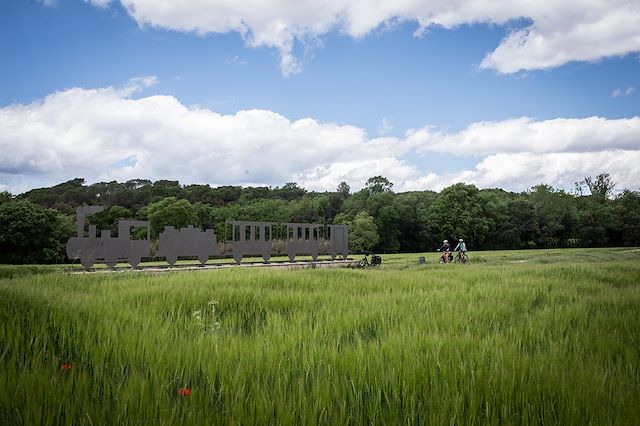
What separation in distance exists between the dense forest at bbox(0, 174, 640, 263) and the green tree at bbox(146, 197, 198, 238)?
4.2 inches

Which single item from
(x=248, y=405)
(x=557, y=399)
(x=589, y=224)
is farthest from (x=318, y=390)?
(x=589, y=224)

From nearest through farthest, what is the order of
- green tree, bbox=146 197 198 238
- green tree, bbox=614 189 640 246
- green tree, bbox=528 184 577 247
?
green tree, bbox=146 197 198 238, green tree, bbox=614 189 640 246, green tree, bbox=528 184 577 247

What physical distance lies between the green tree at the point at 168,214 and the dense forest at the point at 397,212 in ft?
0.35

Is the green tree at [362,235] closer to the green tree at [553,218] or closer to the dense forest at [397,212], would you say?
the dense forest at [397,212]

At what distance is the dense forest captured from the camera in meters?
53.0

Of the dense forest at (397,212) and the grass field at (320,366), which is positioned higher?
the dense forest at (397,212)

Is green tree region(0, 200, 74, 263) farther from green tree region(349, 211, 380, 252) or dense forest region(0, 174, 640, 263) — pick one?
green tree region(349, 211, 380, 252)

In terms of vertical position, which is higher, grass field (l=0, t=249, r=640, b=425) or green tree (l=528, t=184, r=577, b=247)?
green tree (l=528, t=184, r=577, b=247)

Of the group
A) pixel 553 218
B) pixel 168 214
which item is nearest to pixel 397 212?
pixel 553 218

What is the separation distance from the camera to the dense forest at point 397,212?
53.0 meters

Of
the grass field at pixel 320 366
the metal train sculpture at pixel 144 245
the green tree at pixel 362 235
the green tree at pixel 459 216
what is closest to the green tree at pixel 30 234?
the metal train sculpture at pixel 144 245

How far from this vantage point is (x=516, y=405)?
264 cm

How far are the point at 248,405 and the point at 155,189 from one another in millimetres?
60598

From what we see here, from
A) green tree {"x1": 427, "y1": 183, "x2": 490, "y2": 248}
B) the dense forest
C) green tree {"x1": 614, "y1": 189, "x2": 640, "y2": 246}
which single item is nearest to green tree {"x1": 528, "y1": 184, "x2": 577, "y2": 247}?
the dense forest
